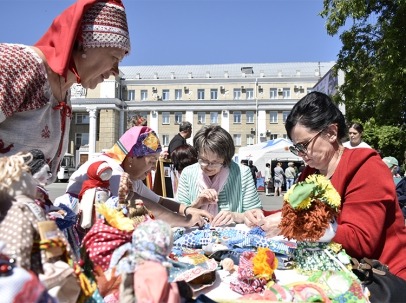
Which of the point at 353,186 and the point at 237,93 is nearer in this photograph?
the point at 353,186

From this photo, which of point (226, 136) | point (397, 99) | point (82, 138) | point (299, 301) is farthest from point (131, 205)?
point (82, 138)

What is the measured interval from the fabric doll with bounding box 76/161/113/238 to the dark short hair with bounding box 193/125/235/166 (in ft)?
4.72

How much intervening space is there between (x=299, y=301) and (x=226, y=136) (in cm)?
→ 208

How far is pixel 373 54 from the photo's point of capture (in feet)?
31.6

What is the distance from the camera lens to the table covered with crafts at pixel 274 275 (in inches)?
54.5

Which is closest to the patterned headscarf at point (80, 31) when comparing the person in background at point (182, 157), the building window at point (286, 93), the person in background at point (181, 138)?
the person in background at point (182, 157)

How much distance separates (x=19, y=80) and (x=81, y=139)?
52942 mm

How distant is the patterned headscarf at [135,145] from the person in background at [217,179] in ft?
2.57

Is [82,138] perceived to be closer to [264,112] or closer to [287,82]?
[264,112]

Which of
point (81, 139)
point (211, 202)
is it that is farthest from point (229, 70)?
point (211, 202)

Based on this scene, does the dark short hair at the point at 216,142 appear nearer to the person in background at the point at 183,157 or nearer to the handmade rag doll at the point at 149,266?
the person in background at the point at 183,157

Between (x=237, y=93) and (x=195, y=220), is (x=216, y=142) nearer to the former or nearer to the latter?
(x=195, y=220)

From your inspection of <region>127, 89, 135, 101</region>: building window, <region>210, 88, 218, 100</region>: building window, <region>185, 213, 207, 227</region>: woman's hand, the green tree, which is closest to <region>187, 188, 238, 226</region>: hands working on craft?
<region>185, 213, 207, 227</region>: woman's hand

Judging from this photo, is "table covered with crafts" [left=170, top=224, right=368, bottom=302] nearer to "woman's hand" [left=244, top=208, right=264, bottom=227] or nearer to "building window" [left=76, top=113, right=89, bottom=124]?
"woman's hand" [left=244, top=208, right=264, bottom=227]
